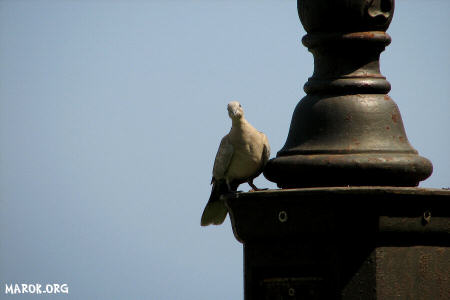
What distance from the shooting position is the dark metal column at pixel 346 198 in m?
5.38

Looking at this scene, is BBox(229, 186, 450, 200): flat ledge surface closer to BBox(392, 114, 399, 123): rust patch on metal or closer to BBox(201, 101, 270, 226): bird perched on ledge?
BBox(392, 114, 399, 123): rust patch on metal

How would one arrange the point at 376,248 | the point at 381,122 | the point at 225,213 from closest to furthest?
the point at 376,248, the point at 381,122, the point at 225,213

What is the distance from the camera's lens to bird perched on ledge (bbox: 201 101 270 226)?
23.4 ft

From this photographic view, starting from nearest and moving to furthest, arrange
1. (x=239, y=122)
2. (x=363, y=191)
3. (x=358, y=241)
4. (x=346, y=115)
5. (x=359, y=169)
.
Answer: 1. (x=363, y=191)
2. (x=358, y=241)
3. (x=359, y=169)
4. (x=346, y=115)
5. (x=239, y=122)

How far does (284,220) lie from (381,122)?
867 mm

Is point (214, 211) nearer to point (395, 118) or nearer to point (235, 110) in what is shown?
point (235, 110)

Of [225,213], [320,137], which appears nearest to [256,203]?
[320,137]

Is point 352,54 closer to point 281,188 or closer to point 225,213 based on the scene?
point 281,188

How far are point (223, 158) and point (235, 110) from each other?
0.38 meters

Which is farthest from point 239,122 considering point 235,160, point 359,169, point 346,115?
point 359,169

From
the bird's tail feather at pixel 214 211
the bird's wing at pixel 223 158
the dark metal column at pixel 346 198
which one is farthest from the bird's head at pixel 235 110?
the dark metal column at pixel 346 198

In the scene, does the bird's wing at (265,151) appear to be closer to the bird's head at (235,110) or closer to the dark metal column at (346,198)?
the bird's head at (235,110)

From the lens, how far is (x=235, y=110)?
7258 millimetres

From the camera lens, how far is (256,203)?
5641mm
